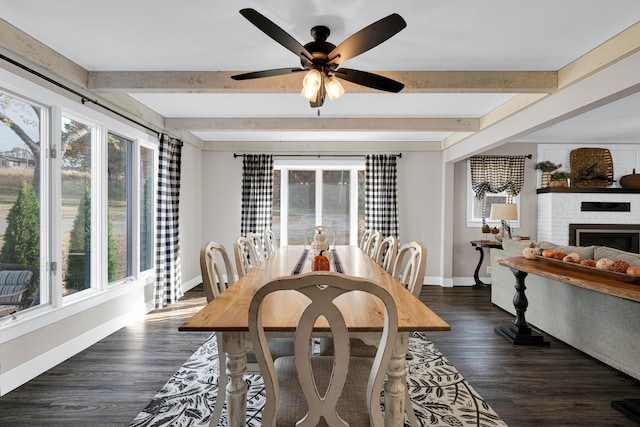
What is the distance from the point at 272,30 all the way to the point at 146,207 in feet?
11.1

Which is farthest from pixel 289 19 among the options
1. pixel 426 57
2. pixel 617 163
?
pixel 617 163

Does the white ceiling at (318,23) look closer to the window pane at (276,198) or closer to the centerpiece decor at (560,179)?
the window pane at (276,198)

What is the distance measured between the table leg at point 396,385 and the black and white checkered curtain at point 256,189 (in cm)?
465

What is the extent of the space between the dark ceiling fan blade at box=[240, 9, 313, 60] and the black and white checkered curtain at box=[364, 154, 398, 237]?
3971 millimetres

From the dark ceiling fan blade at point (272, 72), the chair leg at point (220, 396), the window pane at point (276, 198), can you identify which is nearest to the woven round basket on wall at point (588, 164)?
the window pane at point (276, 198)

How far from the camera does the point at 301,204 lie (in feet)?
20.2

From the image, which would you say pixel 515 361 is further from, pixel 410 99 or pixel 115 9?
pixel 115 9

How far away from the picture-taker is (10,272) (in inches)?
99.2

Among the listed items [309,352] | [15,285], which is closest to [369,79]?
[309,352]

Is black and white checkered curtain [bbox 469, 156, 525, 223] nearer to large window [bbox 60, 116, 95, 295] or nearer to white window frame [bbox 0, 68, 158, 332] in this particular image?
white window frame [bbox 0, 68, 158, 332]

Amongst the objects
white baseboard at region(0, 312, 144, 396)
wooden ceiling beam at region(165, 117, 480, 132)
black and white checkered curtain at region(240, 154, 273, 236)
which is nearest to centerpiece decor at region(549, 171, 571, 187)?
wooden ceiling beam at region(165, 117, 480, 132)

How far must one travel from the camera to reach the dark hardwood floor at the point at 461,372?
2.16 metres

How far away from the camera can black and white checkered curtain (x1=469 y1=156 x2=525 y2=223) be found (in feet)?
19.2

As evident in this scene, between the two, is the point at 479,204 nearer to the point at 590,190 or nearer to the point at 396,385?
the point at 590,190
